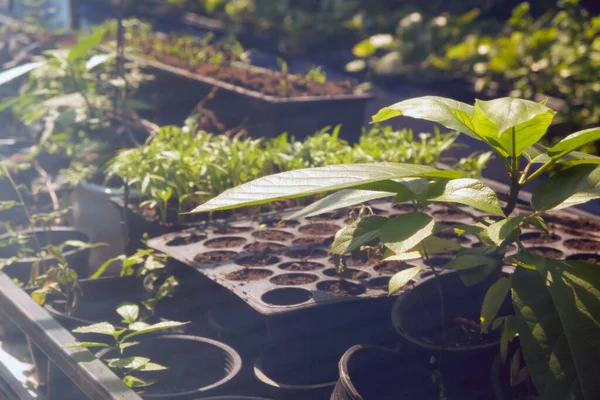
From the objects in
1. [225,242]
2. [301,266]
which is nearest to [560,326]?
[301,266]

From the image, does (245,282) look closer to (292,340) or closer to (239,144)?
(292,340)

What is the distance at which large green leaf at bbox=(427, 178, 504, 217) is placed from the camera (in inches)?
30.3

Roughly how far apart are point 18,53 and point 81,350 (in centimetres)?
350

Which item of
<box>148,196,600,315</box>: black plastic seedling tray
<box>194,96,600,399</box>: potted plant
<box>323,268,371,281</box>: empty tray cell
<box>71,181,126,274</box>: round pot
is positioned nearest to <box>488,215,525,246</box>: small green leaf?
<box>194,96,600,399</box>: potted plant

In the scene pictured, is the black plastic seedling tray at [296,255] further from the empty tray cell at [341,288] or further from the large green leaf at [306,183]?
the large green leaf at [306,183]

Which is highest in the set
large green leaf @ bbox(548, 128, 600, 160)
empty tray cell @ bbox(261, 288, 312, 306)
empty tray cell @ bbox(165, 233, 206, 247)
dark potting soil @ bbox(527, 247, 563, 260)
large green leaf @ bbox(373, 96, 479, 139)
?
large green leaf @ bbox(373, 96, 479, 139)

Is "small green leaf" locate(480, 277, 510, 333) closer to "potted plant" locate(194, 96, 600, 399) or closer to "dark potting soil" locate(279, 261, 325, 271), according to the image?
"potted plant" locate(194, 96, 600, 399)

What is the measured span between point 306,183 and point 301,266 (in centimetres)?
65

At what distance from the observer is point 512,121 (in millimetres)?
715

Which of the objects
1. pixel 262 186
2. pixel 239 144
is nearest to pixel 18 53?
pixel 239 144

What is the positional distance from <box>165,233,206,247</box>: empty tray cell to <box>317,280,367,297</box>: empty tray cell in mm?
386

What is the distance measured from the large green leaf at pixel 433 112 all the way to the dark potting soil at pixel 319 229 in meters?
0.70

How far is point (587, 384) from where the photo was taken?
2.23 ft

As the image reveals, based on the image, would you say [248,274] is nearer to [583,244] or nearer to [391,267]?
[391,267]
